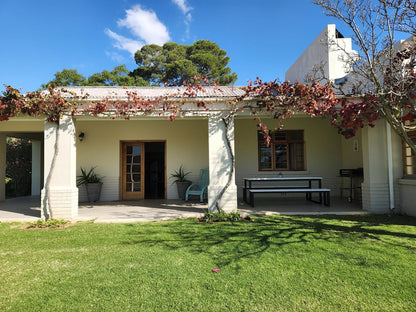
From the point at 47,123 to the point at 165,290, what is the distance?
4650 mm

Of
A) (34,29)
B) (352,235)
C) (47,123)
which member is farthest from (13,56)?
(352,235)

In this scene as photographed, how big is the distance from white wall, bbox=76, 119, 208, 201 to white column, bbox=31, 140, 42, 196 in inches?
117

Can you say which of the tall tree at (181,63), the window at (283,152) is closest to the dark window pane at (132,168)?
the window at (283,152)

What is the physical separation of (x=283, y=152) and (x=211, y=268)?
629 centimetres

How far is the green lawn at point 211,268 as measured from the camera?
215 cm

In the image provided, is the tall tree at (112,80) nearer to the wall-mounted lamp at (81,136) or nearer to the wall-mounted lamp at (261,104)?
the wall-mounted lamp at (81,136)

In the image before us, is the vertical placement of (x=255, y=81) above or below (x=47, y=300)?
above

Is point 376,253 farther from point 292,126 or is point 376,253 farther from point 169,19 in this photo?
point 169,19

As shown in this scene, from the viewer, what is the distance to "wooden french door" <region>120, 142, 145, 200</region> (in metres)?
8.13

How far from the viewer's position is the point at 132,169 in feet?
26.9

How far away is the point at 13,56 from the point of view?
8.91 metres

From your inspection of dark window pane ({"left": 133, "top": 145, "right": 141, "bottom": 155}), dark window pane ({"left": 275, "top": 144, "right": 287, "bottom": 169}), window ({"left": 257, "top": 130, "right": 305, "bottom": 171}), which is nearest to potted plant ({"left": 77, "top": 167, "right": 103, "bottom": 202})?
dark window pane ({"left": 133, "top": 145, "right": 141, "bottom": 155})

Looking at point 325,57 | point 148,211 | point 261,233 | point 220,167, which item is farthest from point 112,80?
point 261,233

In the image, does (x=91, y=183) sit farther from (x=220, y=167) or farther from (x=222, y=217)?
(x=222, y=217)
